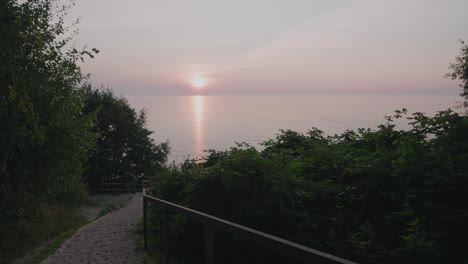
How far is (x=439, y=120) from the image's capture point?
4.64m

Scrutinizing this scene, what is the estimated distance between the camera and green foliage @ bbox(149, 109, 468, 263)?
3.31 meters

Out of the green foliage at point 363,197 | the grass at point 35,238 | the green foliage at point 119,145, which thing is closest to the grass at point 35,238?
the grass at point 35,238

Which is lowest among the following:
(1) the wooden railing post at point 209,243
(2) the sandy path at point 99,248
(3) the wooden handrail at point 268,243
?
(2) the sandy path at point 99,248

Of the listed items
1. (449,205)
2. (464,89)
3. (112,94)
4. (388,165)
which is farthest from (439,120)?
(112,94)

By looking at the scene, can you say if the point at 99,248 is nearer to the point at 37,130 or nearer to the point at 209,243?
the point at 37,130

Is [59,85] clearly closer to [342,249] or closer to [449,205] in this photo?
[342,249]

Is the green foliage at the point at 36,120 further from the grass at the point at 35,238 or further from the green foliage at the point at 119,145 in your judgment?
the green foliage at the point at 119,145

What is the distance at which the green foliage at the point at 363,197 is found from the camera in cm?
331

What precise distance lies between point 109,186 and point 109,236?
26.2 metres

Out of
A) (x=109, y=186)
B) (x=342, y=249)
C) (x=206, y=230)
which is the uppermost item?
(x=206, y=230)

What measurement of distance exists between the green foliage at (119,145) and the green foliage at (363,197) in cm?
3167

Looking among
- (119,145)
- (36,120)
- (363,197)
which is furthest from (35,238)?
(119,145)

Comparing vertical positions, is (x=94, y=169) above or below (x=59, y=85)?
below

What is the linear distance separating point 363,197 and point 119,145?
3583 centimetres
